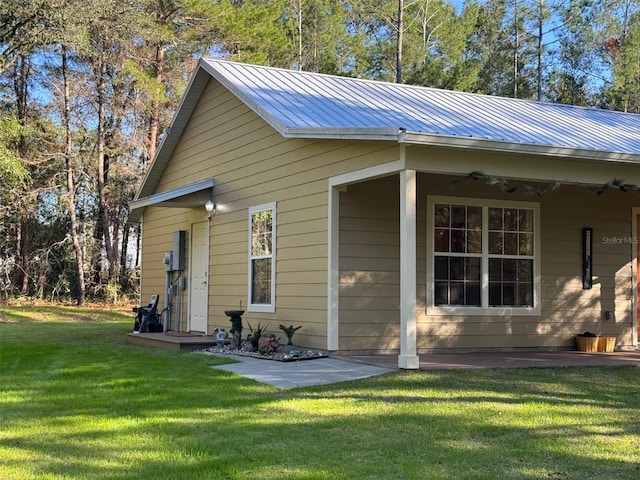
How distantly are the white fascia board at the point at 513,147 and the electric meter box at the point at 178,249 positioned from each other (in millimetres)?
6864

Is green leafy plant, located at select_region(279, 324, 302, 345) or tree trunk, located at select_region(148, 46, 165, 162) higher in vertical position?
tree trunk, located at select_region(148, 46, 165, 162)

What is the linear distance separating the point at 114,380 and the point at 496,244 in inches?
216

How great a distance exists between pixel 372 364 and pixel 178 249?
20.2 ft

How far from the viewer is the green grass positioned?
4.23m

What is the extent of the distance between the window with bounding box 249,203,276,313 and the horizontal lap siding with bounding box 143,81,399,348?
0.14m

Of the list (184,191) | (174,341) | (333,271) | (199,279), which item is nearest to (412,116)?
(333,271)

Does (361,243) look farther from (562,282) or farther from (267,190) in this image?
(562,282)

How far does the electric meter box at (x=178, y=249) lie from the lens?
13.1 m

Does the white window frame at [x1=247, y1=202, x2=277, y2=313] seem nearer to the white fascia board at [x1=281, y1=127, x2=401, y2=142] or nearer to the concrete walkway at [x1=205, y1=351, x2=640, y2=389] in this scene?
the concrete walkway at [x1=205, y1=351, x2=640, y2=389]

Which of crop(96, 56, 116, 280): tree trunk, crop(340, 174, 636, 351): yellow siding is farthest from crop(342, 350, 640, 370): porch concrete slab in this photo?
crop(96, 56, 116, 280): tree trunk

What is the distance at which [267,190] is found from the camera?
34.4ft

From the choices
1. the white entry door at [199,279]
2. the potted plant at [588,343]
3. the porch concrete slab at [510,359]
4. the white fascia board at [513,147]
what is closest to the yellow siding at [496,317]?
the potted plant at [588,343]

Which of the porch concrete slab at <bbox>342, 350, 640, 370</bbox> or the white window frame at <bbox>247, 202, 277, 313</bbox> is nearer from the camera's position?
the porch concrete slab at <bbox>342, 350, 640, 370</bbox>

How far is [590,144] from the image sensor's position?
9.09 meters
